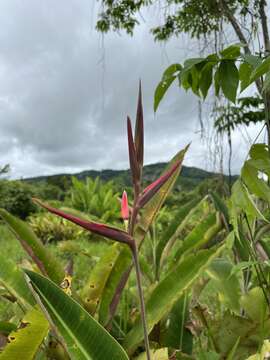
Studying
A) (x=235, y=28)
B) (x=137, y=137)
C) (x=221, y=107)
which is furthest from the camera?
(x=235, y=28)

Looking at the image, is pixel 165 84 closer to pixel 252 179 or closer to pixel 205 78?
pixel 205 78

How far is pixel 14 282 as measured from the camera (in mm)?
995

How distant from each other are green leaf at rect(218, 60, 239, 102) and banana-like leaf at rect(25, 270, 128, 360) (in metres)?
0.44

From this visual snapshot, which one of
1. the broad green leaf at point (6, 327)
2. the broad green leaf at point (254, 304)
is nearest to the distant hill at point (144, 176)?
the broad green leaf at point (254, 304)

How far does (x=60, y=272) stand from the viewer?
1.04 meters

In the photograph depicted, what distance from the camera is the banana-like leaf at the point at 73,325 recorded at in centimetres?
56

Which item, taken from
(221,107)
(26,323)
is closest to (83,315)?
(26,323)

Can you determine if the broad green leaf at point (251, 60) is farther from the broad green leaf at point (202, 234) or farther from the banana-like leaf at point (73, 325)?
A: the broad green leaf at point (202, 234)

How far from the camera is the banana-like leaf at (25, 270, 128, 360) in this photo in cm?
A: 56

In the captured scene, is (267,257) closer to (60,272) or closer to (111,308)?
(111,308)

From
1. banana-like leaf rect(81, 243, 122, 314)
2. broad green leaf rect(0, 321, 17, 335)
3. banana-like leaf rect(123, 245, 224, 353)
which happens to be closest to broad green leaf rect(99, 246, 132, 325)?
banana-like leaf rect(81, 243, 122, 314)

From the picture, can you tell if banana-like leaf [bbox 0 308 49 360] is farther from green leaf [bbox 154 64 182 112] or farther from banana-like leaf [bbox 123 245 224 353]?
green leaf [bbox 154 64 182 112]

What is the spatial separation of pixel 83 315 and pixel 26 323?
8.0 inches

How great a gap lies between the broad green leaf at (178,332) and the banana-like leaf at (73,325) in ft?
1.53
